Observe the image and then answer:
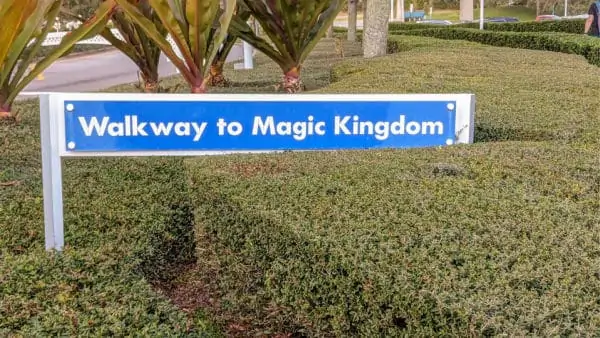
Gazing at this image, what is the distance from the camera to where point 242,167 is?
98.4 inches

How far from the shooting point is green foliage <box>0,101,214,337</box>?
193 cm

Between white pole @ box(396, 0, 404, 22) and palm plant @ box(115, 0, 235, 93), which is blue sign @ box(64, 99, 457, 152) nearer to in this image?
palm plant @ box(115, 0, 235, 93)

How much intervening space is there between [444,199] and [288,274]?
0.57 m

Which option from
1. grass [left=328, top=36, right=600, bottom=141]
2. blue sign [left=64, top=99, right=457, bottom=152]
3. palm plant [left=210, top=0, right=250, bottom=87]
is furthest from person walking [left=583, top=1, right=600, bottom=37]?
blue sign [left=64, top=99, right=457, bottom=152]

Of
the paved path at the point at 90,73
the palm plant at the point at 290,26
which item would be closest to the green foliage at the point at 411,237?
the palm plant at the point at 290,26

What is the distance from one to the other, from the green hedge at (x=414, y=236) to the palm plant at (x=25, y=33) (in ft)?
4.22

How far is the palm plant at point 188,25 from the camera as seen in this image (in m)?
3.69

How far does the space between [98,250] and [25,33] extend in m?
1.73

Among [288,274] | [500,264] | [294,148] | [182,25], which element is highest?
[182,25]

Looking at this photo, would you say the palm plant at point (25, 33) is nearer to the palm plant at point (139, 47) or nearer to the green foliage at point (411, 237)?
the palm plant at point (139, 47)

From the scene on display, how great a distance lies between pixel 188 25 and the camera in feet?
12.9

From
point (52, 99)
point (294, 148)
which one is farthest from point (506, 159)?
point (52, 99)

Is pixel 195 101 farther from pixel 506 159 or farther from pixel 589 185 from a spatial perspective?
pixel 589 185

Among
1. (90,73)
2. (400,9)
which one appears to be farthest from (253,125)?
(400,9)
